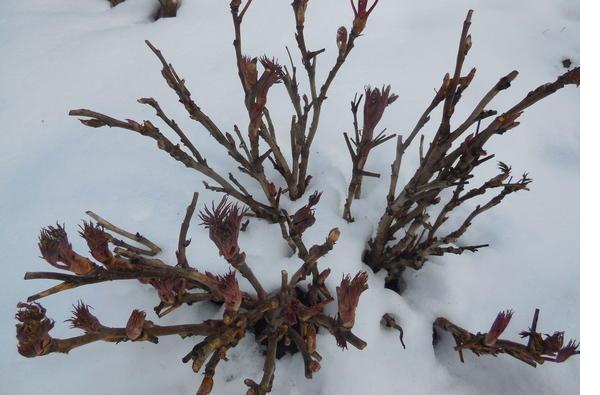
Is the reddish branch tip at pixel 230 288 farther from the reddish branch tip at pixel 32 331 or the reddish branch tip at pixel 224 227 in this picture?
the reddish branch tip at pixel 32 331

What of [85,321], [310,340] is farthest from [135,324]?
[310,340]

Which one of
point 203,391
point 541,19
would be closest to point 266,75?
point 203,391

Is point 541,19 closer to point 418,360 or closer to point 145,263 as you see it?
point 418,360

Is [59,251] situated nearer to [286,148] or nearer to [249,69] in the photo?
[249,69]

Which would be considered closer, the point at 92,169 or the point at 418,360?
the point at 418,360

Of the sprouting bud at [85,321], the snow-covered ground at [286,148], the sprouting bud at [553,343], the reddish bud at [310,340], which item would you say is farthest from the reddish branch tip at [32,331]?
the sprouting bud at [553,343]

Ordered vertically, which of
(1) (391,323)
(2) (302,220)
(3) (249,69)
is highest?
(3) (249,69)
